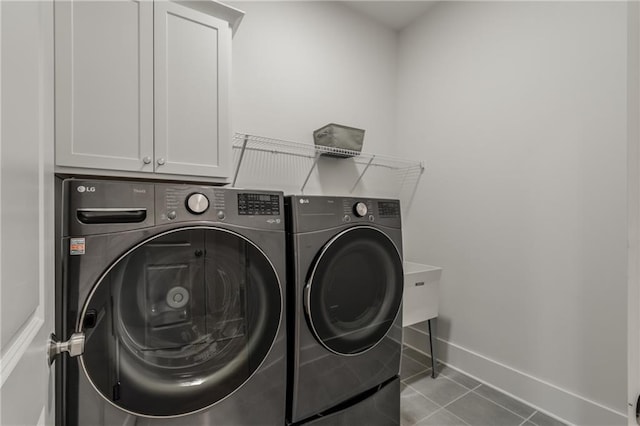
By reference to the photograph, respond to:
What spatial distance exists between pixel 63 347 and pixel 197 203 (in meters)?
0.52

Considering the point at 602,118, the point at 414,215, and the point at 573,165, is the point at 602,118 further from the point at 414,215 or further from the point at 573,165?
the point at 414,215

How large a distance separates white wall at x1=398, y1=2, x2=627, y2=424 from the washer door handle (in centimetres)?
218

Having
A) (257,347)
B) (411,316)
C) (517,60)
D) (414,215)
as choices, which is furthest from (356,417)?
(517,60)

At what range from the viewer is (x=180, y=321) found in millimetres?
1008

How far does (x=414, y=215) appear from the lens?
2.55 metres

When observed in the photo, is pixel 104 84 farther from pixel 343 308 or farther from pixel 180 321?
pixel 343 308

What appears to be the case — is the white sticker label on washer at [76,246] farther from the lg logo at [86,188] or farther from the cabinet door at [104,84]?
the cabinet door at [104,84]

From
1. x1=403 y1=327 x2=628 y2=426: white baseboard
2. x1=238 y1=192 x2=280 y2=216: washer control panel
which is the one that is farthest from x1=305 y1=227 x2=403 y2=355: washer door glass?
x1=403 y1=327 x2=628 y2=426: white baseboard

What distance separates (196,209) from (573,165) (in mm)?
1979

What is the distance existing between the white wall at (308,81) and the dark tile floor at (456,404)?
5.00ft

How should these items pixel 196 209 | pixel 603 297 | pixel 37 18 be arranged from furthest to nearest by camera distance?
pixel 603 297 → pixel 196 209 → pixel 37 18

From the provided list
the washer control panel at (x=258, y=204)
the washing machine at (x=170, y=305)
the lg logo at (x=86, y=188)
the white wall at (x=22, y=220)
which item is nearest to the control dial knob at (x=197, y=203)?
the washing machine at (x=170, y=305)

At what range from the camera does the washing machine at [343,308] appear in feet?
4.05

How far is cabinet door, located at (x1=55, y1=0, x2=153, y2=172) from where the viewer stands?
106 centimetres
